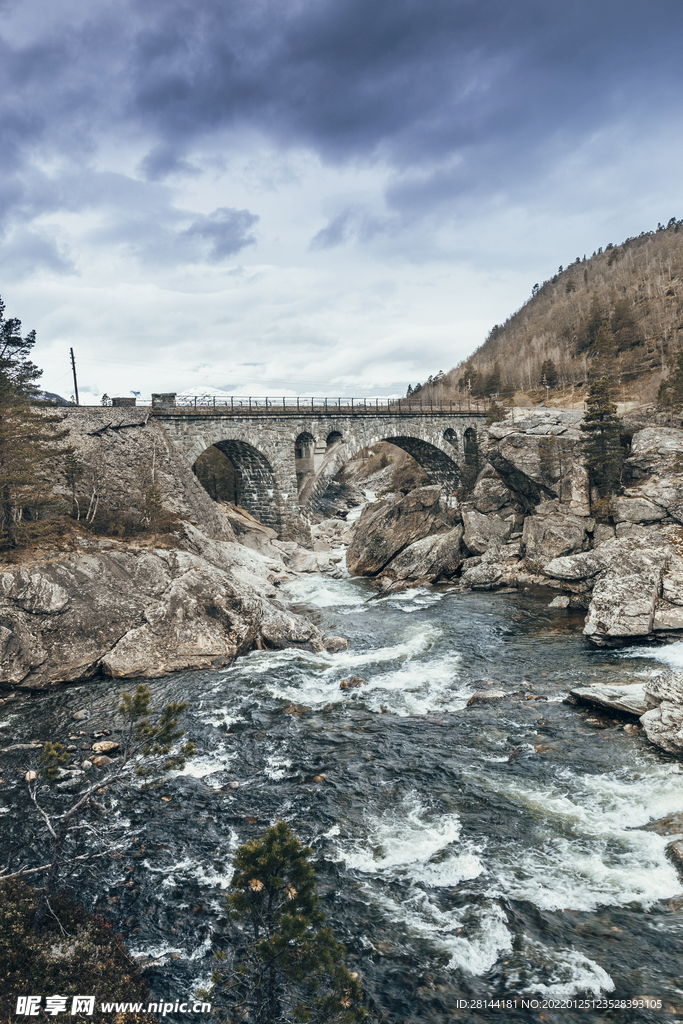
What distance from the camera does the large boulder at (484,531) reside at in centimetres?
4259

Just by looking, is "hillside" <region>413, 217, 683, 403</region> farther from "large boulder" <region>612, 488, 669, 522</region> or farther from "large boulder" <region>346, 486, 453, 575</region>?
"large boulder" <region>346, 486, 453, 575</region>

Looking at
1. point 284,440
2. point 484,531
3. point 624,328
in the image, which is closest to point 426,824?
point 484,531

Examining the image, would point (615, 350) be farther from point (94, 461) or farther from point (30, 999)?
point (30, 999)

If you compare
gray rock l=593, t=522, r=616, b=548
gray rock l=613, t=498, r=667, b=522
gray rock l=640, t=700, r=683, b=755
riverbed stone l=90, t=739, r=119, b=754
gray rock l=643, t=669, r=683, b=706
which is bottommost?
riverbed stone l=90, t=739, r=119, b=754

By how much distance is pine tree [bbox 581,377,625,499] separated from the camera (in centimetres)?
3941

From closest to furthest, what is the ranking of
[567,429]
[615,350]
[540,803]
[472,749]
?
[540,803] < [472,749] < [567,429] < [615,350]

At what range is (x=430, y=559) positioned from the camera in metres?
41.1

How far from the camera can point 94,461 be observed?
124 feet

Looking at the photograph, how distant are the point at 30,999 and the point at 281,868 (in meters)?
4.41

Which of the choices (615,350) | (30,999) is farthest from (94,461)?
(615,350)

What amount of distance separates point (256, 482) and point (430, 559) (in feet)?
65.0

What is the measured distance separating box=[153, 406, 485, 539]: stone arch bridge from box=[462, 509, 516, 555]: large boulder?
52.9ft

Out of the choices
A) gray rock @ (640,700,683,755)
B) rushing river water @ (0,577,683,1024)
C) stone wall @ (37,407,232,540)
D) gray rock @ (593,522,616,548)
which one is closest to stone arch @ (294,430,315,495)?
stone wall @ (37,407,232,540)

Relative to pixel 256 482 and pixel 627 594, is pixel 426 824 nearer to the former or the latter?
pixel 627 594
